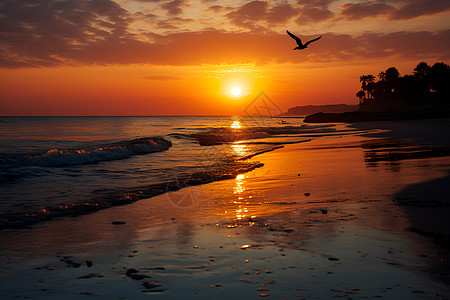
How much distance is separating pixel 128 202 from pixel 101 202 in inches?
25.7

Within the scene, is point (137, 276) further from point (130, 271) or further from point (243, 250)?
point (243, 250)

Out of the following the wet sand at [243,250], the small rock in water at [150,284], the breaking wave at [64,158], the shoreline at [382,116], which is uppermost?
the shoreline at [382,116]

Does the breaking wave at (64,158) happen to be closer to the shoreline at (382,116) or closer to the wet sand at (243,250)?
the wet sand at (243,250)

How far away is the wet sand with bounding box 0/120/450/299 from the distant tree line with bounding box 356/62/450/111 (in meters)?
123

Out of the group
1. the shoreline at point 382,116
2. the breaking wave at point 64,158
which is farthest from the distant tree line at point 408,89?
the breaking wave at point 64,158

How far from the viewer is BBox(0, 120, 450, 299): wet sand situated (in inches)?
151

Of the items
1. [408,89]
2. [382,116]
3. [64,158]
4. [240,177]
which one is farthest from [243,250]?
[408,89]

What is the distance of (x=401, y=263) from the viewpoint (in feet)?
14.3

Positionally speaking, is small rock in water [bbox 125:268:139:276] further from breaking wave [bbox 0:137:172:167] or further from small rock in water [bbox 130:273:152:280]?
breaking wave [bbox 0:137:172:167]

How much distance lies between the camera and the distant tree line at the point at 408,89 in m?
116

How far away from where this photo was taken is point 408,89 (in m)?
132

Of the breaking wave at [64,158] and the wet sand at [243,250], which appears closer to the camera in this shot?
the wet sand at [243,250]

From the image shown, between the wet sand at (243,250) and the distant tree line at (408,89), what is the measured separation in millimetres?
122991

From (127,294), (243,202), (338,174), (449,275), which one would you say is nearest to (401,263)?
(449,275)
